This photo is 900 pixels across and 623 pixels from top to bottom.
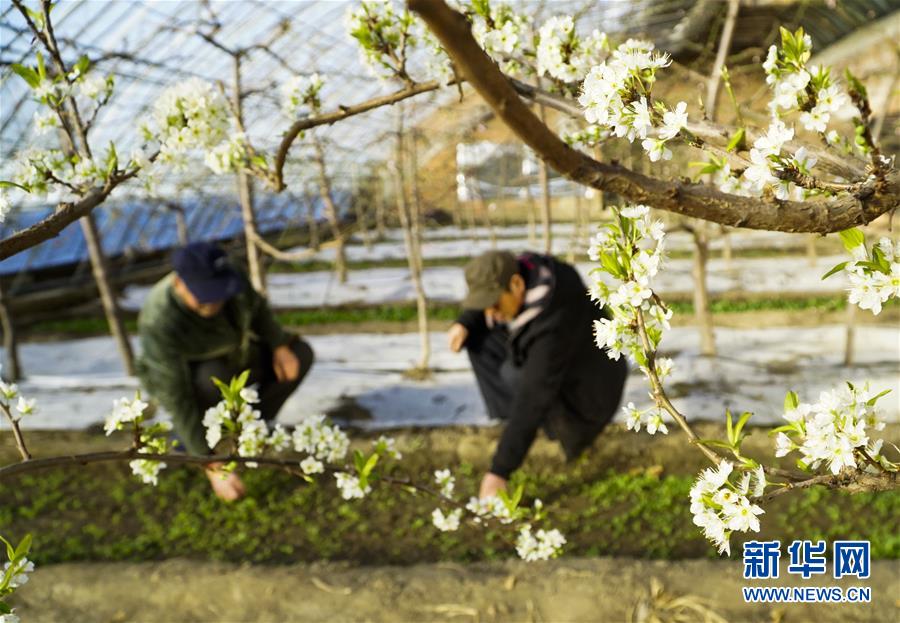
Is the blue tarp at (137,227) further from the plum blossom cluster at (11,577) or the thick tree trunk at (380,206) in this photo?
the plum blossom cluster at (11,577)

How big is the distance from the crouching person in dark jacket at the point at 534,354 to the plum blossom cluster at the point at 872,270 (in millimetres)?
1677

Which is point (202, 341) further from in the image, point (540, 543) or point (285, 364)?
point (540, 543)

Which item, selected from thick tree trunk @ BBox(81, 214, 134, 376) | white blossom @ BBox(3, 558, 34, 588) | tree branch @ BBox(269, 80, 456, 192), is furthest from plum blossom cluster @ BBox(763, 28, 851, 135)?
thick tree trunk @ BBox(81, 214, 134, 376)

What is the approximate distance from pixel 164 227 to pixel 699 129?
39.2 ft

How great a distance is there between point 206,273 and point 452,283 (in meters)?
5.53

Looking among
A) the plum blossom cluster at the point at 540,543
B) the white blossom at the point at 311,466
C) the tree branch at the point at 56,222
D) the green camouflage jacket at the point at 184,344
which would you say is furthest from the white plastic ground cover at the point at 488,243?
the tree branch at the point at 56,222

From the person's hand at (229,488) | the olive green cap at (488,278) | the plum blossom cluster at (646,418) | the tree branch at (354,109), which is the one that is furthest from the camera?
the person's hand at (229,488)

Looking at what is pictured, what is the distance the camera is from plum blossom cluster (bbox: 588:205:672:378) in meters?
0.94

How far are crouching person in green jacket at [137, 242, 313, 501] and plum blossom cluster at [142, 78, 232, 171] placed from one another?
1.59 m

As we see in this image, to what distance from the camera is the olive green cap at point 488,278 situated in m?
2.67

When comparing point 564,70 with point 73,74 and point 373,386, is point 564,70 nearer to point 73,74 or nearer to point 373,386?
point 73,74

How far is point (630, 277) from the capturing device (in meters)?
0.97

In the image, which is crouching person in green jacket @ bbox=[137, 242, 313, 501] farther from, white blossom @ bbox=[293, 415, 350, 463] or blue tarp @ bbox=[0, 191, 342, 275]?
blue tarp @ bbox=[0, 191, 342, 275]

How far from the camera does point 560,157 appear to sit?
78cm
